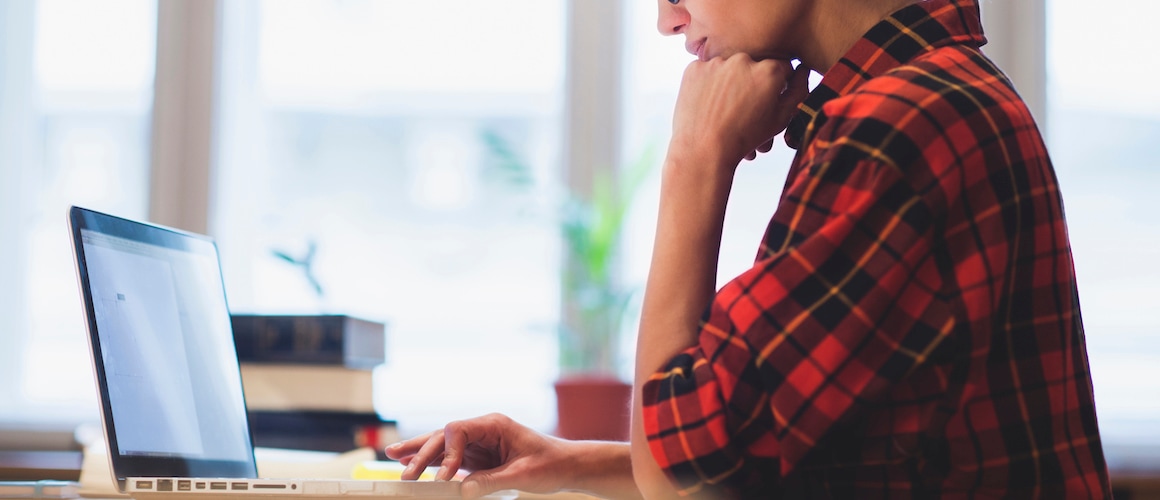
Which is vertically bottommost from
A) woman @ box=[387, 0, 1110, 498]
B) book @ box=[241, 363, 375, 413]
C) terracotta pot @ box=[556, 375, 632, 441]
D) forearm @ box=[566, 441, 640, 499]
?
terracotta pot @ box=[556, 375, 632, 441]

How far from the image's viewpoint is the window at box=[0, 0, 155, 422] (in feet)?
10.2

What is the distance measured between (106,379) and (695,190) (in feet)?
1.83

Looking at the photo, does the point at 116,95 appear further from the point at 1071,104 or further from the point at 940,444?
the point at 940,444

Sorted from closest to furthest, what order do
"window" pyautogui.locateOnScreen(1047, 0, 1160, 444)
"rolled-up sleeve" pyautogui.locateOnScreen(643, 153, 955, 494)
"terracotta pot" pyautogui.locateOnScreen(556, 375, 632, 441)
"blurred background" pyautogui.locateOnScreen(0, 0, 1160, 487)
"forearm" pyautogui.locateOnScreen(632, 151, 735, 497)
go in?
"rolled-up sleeve" pyautogui.locateOnScreen(643, 153, 955, 494) < "forearm" pyautogui.locateOnScreen(632, 151, 735, 497) < "terracotta pot" pyautogui.locateOnScreen(556, 375, 632, 441) < "window" pyautogui.locateOnScreen(1047, 0, 1160, 444) < "blurred background" pyautogui.locateOnScreen(0, 0, 1160, 487)

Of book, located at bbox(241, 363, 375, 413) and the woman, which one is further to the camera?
book, located at bbox(241, 363, 375, 413)

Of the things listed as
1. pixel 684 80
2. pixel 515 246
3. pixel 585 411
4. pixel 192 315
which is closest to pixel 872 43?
pixel 684 80

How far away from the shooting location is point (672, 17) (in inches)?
41.5

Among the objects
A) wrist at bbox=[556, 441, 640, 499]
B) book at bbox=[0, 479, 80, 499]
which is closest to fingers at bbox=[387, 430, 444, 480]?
wrist at bbox=[556, 441, 640, 499]

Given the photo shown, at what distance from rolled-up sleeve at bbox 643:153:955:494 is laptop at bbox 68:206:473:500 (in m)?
0.29

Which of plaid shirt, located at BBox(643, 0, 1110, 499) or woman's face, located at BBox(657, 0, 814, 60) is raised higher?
woman's face, located at BBox(657, 0, 814, 60)

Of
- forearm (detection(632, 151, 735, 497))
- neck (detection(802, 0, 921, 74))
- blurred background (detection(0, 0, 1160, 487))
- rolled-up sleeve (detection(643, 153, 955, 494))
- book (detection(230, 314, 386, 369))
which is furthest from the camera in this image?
blurred background (detection(0, 0, 1160, 487))

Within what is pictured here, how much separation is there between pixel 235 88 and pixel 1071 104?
2.41 meters

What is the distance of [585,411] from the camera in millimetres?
2125

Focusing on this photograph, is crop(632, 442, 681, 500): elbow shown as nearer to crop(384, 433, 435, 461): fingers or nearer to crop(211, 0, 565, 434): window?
crop(384, 433, 435, 461): fingers
